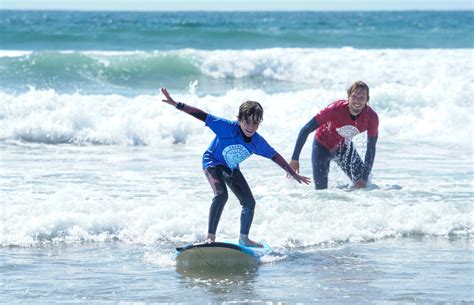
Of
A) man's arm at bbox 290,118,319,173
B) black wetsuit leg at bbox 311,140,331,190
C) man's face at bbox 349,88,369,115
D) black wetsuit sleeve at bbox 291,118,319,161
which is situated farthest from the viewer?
black wetsuit leg at bbox 311,140,331,190

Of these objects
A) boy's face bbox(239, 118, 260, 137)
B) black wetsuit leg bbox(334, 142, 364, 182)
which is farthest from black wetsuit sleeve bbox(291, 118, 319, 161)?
boy's face bbox(239, 118, 260, 137)

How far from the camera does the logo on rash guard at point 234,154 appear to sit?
24.6 feet

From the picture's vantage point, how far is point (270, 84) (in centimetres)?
2542

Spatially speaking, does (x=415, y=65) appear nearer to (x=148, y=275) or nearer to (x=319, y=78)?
(x=319, y=78)

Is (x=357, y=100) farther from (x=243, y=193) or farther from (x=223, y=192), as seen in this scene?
(x=223, y=192)

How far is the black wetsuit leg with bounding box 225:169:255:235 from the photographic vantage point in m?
7.66

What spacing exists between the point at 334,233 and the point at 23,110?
931 cm

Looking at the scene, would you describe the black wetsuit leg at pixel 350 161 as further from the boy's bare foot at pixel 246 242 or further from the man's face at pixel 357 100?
the boy's bare foot at pixel 246 242

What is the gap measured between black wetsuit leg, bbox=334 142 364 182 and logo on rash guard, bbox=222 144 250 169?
2.64 meters

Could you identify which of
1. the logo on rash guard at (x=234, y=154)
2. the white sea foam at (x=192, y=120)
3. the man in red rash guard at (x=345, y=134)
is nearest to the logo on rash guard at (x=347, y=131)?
the man in red rash guard at (x=345, y=134)

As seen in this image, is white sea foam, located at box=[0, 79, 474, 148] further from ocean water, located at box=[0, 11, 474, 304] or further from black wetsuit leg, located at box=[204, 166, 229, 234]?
black wetsuit leg, located at box=[204, 166, 229, 234]

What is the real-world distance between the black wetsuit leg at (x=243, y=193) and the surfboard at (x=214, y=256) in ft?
0.99

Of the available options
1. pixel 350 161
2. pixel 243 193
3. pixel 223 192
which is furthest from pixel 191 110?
pixel 350 161

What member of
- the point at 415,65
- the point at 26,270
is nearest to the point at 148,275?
the point at 26,270
